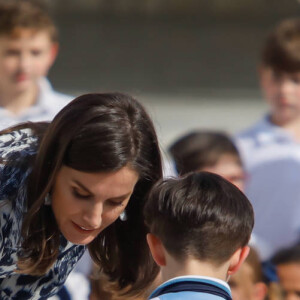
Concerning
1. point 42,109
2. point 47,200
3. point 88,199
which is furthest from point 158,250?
point 42,109

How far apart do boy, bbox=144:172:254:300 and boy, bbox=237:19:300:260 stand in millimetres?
1748

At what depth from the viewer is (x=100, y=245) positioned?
2.85 metres

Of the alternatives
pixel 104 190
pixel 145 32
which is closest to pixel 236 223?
pixel 104 190

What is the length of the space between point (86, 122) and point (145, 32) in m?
5.58

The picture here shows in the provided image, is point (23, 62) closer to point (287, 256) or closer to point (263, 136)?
point (263, 136)

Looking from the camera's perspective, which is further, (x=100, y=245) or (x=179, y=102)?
(x=179, y=102)

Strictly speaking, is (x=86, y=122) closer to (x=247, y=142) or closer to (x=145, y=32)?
(x=247, y=142)

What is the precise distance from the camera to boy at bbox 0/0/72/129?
4211mm

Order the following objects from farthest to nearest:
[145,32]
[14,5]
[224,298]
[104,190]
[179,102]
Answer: [145,32] < [179,102] < [14,5] < [104,190] < [224,298]

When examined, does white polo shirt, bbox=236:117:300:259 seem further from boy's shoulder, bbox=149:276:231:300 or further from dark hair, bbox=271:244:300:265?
boy's shoulder, bbox=149:276:231:300

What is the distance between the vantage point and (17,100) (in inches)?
167

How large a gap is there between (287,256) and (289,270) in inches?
2.4

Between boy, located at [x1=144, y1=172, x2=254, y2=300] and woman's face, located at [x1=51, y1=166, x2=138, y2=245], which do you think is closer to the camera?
boy, located at [x1=144, y1=172, x2=254, y2=300]

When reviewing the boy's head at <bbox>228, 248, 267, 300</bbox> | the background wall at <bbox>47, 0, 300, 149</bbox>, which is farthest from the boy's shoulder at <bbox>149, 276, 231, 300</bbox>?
the background wall at <bbox>47, 0, 300, 149</bbox>
